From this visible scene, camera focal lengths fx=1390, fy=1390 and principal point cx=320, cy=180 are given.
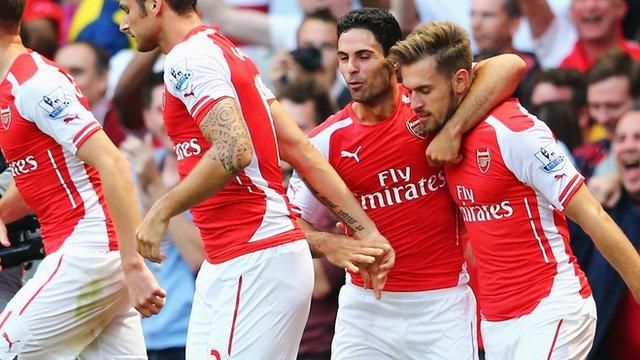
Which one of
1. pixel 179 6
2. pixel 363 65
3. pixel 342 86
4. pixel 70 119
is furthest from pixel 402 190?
pixel 342 86

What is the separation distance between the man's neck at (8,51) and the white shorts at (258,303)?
59.4 inches

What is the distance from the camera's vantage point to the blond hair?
6141mm

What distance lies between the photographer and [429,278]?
6.48m

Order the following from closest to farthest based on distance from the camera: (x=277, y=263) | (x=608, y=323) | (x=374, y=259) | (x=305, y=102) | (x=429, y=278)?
(x=277, y=263) → (x=374, y=259) → (x=429, y=278) → (x=608, y=323) → (x=305, y=102)

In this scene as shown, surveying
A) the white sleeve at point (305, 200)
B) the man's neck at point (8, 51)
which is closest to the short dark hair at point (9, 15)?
the man's neck at point (8, 51)

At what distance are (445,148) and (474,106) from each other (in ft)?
0.73

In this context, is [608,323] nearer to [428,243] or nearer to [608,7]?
[428,243]

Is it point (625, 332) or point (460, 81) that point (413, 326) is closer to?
point (460, 81)

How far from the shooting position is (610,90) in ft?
28.7

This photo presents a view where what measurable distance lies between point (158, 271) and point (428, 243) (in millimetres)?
2861

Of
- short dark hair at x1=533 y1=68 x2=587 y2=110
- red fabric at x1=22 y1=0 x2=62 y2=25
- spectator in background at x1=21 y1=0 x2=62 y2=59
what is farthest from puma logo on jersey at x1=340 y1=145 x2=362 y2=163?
red fabric at x1=22 y1=0 x2=62 y2=25

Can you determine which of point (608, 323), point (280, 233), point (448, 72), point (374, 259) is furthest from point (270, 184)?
point (608, 323)

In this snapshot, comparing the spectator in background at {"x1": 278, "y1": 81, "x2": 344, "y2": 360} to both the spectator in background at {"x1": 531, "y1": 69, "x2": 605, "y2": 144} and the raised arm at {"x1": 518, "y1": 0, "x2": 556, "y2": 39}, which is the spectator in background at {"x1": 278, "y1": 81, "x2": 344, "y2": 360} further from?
the raised arm at {"x1": 518, "y1": 0, "x2": 556, "y2": 39}

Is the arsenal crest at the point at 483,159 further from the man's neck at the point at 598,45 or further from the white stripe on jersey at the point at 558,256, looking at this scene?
the man's neck at the point at 598,45
